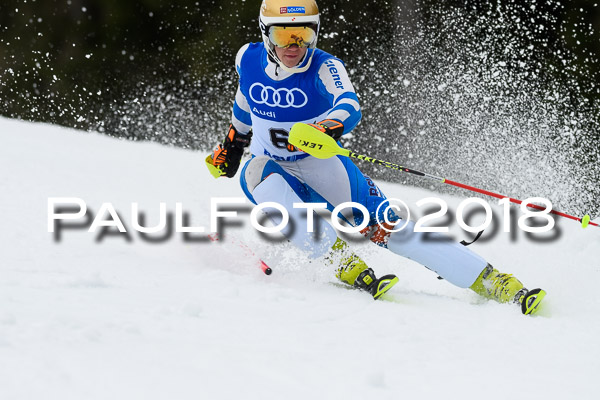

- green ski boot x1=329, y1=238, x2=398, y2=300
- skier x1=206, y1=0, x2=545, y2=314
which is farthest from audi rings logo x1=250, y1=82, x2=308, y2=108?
green ski boot x1=329, y1=238, x2=398, y2=300

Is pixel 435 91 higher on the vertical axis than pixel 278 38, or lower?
lower

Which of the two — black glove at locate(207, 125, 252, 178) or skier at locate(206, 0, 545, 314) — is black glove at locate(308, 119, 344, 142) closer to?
skier at locate(206, 0, 545, 314)

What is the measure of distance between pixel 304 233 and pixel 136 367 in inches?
60.8

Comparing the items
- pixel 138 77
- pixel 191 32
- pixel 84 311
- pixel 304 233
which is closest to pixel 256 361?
pixel 84 311

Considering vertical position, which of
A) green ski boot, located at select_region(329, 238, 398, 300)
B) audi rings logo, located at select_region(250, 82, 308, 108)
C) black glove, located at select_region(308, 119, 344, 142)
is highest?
audi rings logo, located at select_region(250, 82, 308, 108)

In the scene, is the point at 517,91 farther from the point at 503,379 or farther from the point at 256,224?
the point at 503,379

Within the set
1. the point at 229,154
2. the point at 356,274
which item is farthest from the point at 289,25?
the point at 356,274

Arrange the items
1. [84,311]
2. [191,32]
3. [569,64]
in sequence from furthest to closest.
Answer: [191,32] → [569,64] → [84,311]

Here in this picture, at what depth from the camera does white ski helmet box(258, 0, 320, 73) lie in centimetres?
317

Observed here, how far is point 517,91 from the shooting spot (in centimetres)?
Answer: 1089

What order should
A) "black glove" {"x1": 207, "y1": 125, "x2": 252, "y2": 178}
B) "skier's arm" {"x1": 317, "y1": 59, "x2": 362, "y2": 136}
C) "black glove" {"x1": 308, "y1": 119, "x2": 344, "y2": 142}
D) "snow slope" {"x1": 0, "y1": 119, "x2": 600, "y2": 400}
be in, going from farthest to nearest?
"black glove" {"x1": 207, "y1": 125, "x2": 252, "y2": 178} < "skier's arm" {"x1": 317, "y1": 59, "x2": 362, "y2": 136} < "black glove" {"x1": 308, "y1": 119, "x2": 344, "y2": 142} < "snow slope" {"x1": 0, "y1": 119, "x2": 600, "y2": 400}

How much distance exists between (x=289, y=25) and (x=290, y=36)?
0.19 feet

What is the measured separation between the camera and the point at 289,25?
3.18 m

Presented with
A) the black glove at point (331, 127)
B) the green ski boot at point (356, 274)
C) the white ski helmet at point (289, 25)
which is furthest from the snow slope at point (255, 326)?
the white ski helmet at point (289, 25)
